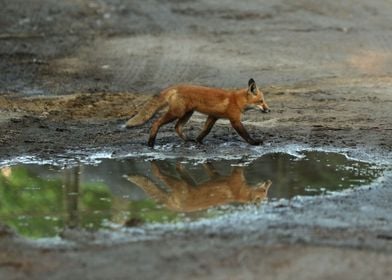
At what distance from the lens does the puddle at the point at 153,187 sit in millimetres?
8805

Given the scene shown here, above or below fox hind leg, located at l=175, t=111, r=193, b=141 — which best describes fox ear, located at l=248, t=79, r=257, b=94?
above

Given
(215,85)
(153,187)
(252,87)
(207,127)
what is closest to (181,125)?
(207,127)

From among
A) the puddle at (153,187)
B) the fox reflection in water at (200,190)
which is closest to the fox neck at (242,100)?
the puddle at (153,187)

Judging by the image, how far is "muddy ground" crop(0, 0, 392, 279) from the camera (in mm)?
7441

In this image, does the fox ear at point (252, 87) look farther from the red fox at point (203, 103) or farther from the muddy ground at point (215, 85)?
the muddy ground at point (215, 85)

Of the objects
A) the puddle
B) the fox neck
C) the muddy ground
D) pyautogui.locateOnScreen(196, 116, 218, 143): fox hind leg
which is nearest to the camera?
the muddy ground

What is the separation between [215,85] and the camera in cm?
1605

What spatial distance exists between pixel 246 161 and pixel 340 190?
168 cm

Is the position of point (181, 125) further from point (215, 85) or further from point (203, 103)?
point (215, 85)

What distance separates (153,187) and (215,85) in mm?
6259

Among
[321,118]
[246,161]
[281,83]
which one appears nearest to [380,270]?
[246,161]

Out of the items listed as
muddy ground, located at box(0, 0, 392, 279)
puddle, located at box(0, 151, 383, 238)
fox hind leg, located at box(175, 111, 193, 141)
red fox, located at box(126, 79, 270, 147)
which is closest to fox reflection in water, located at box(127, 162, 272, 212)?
puddle, located at box(0, 151, 383, 238)

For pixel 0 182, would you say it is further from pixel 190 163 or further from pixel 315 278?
pixel 315 278

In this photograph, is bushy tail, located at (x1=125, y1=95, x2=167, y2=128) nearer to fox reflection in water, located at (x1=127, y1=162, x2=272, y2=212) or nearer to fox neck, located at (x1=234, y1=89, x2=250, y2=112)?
fox neck, located at (x1=234, y1=89, x2=250, y2=112)
